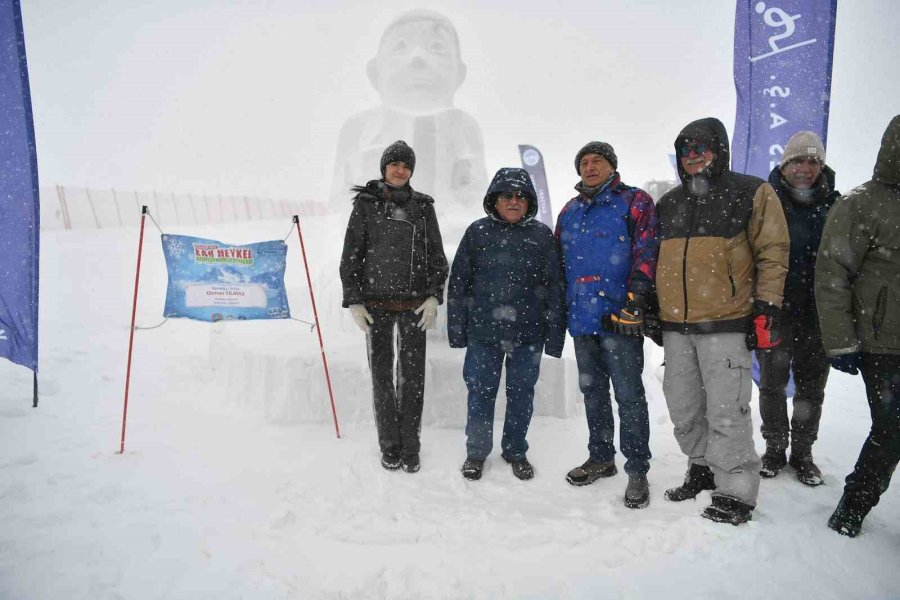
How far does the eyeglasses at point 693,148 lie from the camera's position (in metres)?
2.32

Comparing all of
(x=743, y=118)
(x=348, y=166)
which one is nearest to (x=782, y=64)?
(x=743, y=118)

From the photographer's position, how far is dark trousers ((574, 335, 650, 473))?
2480 mm

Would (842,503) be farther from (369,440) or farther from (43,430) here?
(43,430)

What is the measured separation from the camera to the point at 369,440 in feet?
10.8

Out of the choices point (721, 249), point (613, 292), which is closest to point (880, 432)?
point (721, 249)

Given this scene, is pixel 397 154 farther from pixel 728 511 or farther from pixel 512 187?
pixel 728 511

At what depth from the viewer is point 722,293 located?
223 centimetres

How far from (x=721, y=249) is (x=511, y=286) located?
3.56 feet

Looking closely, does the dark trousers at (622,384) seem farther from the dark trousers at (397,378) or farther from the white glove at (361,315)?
the white glove at (361,315)

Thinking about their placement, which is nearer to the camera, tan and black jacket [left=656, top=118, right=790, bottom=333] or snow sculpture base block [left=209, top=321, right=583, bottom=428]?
tan and black jacket [left=656, top=118, right=790, bottom=333]

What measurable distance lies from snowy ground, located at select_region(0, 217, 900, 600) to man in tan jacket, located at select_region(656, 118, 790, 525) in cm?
28

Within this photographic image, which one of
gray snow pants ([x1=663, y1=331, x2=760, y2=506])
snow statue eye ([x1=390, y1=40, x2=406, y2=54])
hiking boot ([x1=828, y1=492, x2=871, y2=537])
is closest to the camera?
hiking boot ([x1=828, y1=492, x2=871, y2=537])

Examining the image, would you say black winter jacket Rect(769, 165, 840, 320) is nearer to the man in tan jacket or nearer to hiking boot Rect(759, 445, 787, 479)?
the man in tan jacket

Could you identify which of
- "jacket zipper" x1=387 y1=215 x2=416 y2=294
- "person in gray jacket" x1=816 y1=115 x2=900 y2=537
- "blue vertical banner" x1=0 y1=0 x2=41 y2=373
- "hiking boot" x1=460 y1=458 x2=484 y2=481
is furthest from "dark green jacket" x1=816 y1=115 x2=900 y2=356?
"blue vertical banner" x1=0 y1=0 x2=41 y2=373
